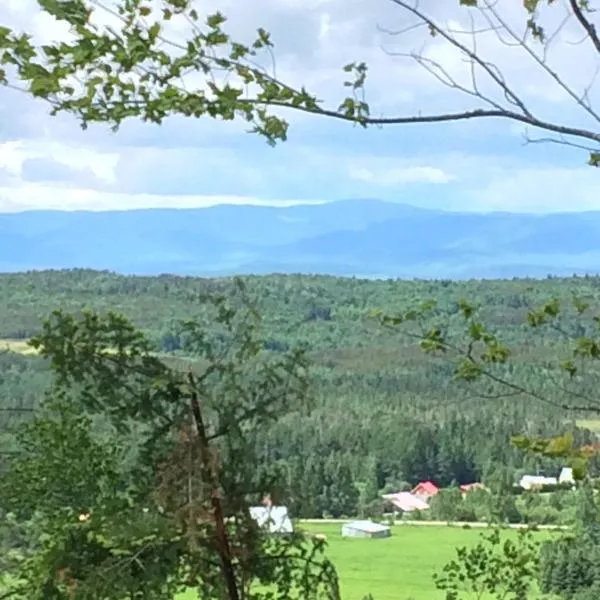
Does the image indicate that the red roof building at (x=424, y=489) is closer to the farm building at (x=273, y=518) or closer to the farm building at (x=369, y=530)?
the farm building at (x=369, y=530)

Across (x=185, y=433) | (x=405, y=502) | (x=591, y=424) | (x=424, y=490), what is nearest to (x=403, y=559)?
(x=405, y=502)

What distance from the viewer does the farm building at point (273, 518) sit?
2180 mm

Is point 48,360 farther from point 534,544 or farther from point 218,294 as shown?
point 534,544

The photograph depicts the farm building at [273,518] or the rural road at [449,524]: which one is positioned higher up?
the farm building at [273,518]

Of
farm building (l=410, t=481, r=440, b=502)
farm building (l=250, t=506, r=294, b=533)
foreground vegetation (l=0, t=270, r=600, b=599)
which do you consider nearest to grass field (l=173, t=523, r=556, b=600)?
farm building (l=410, t=481, r=440, b=502)

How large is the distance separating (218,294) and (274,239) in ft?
142

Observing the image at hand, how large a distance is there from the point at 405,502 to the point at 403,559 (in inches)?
75.6

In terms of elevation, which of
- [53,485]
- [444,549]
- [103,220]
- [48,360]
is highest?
[103,220]

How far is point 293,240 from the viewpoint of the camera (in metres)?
46.3

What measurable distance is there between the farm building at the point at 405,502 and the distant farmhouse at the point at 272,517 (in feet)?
35.5

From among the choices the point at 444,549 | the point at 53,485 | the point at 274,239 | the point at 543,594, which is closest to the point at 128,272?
the point at 444,549

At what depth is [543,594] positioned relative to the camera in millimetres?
4906

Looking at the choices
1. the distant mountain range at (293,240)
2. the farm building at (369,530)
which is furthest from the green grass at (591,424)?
the distant mountain range at (293,240)

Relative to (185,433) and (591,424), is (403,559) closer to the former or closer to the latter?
(591,424)
